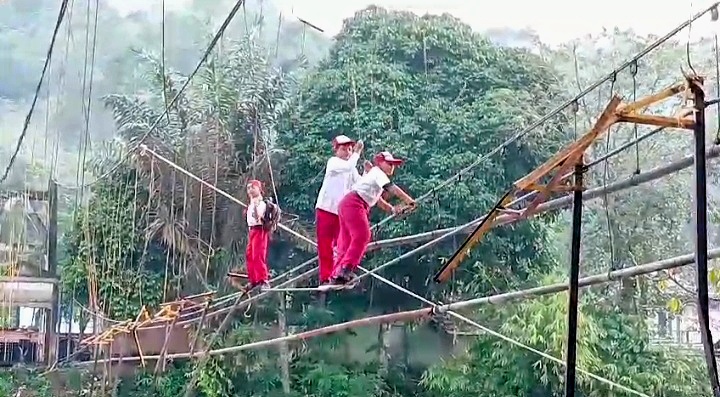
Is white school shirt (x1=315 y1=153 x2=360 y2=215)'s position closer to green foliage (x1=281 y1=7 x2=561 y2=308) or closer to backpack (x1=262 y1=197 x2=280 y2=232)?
backpack (x1=262 y1=197 x2=280 y2=232)

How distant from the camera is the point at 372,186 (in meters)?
2.64

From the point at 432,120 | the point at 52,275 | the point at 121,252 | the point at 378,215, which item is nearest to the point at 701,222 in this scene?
the point at 378,215

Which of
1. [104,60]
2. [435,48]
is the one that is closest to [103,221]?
[104,60]

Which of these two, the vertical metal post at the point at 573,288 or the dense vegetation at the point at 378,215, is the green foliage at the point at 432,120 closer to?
the dense vegetation at the point at 378,215

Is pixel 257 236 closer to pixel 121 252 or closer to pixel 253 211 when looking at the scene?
pixel 253 211

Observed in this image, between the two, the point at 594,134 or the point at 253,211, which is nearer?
the point at 594,134

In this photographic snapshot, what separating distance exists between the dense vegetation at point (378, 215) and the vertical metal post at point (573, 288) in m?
4.05

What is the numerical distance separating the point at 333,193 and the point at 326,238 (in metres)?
0.16

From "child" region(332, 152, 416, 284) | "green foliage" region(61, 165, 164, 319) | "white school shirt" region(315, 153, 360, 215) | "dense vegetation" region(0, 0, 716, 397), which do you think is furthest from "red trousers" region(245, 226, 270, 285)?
"green foliage" region(61, 165, 164, 319)

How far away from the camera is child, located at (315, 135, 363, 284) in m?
2.84

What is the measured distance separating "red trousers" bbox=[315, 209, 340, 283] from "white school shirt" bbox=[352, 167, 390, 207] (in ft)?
0.84

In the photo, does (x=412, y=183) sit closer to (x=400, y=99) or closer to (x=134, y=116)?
(x=400, y=99)

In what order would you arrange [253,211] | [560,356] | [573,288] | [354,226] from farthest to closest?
[560,356] < [253,211] < [354,226] < [573,288]

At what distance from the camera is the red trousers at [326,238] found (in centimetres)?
290
